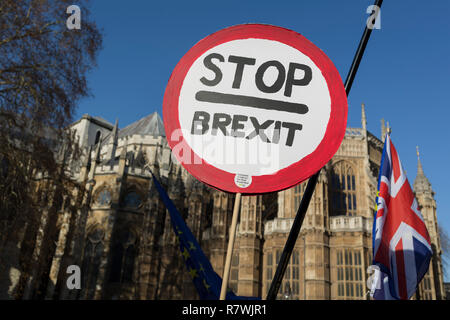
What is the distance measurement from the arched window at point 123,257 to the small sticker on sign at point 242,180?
30948 mm

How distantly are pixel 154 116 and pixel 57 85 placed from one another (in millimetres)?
37259

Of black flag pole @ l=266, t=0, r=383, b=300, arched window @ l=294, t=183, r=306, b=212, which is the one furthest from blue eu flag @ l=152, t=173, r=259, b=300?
arched window @ l=294, t=183, r=306, b=212

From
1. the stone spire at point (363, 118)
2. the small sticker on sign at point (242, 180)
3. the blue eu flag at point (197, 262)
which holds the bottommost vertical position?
the small sticker on sign at point (242, 180)

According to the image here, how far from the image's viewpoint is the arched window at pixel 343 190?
81.5 feet

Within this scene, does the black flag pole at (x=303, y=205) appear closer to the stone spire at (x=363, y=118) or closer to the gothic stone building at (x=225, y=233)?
the gothic stone building at (x=225, y=233)

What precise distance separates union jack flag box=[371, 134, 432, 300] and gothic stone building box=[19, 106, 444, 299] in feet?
41.3

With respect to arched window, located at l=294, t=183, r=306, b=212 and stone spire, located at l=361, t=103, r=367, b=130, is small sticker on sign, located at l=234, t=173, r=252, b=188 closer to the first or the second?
arched window, located at l=294, t=183, r=306, b=212

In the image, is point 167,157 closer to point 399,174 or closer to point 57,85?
point 57,85

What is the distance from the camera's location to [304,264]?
68.5 ft

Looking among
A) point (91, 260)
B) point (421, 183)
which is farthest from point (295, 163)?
point (91, 260)

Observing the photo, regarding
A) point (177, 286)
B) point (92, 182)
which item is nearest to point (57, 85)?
point (177, 286)

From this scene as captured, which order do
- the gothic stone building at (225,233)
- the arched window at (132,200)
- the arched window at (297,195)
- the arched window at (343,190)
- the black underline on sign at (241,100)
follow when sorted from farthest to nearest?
the arched window at (132,200), the arched window at (343,190), the arched window at (297,195), the gothic stone building at (225,233), the black underline on sign at (241,100)

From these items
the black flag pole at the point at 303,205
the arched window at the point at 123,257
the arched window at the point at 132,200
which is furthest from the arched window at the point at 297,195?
the black flag pole at the point at 303,205
